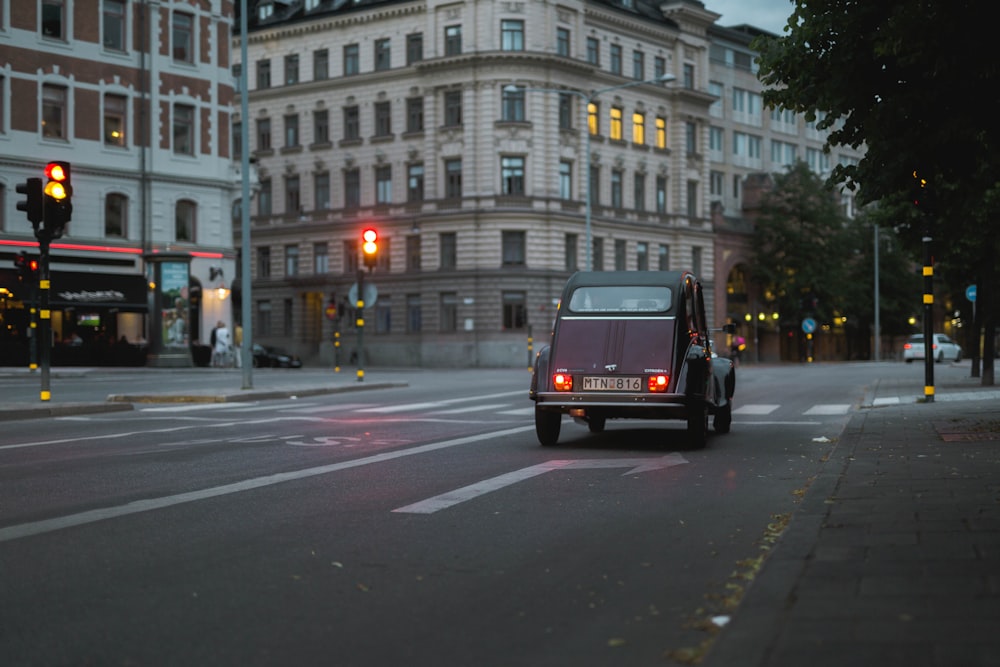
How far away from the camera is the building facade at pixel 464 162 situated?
6050cm

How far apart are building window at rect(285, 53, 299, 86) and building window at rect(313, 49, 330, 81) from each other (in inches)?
53.6

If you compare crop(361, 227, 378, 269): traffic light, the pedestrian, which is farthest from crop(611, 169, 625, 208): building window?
crop(361, 227, 378, 269): traffic light

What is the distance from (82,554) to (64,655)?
85.1 inches

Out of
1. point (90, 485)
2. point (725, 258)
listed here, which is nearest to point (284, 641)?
point (90, 485)

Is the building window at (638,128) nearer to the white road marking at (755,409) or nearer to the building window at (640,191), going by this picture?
the building window at (640,191)

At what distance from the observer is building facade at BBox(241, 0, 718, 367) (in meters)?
60.5

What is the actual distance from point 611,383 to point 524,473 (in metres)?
2.95

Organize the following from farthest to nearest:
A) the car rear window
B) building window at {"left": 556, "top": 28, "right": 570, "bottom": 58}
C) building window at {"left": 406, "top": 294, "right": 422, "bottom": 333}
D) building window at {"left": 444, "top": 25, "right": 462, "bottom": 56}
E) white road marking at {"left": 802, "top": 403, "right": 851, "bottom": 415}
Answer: building window at {"left": 406, "top": 294, "right": 422, "bottom": 333} < building window at {"left": 556, "top": 28, "right": 570, "bottom": 58} < building window at {"left": 444, "top": 25, "right": 462, "bottom": 56} < white road marking at {"left": 802, "top": 403, "right": 851, "bottom": 415} < the car rear window

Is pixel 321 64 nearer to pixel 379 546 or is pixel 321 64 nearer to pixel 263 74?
pixel 263 74

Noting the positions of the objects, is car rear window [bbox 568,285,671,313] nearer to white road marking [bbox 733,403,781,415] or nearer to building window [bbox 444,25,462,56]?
white road marking [bbox 733,403,781,415]

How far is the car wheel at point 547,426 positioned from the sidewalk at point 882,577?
4.02 m

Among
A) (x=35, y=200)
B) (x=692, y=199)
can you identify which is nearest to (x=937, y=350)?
(x=692, y=199)

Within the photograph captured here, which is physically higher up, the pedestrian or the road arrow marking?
the pedestrian

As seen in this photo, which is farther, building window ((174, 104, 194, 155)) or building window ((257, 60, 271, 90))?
building window ((257, 60, 271, 90))
